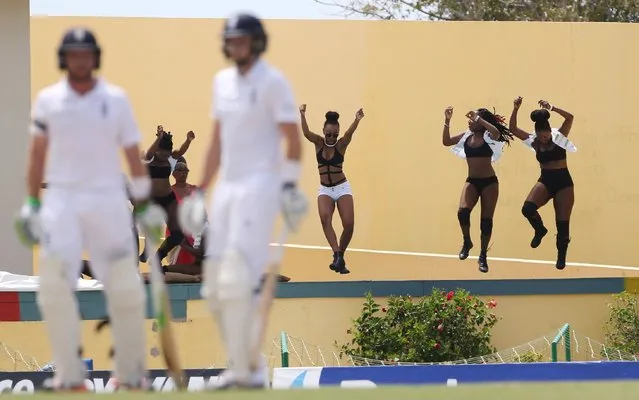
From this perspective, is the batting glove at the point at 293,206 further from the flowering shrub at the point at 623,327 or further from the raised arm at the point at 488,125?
the flowering shrub at the point at 623,327

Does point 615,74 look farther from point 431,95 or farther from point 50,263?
point 50,263

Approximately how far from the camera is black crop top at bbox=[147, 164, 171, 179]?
53.9 feet

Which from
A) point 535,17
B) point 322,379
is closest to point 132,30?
A: point 322,379

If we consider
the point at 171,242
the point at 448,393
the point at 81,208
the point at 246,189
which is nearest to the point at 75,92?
the point at 81,208

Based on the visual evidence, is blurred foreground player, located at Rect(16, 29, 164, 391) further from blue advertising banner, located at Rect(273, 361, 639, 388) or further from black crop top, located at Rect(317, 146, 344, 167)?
black crop top, located at Rect(317, 146, 344, 167)

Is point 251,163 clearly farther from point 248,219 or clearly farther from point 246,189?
point 248,219

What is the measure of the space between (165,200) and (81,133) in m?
8.13

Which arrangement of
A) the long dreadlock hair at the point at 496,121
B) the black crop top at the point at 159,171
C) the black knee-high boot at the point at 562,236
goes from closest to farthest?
the black crop top at the point at 159,171
the black knee-high boot at the point at 562,236
the long dreadlock hair at the point at 496,121

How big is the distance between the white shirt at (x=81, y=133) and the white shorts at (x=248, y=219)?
637mm

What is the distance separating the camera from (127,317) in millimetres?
8305

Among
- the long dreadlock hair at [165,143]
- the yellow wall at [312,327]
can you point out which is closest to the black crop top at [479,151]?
the yellow wall at [312,327]

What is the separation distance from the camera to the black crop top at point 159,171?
53.9 feet

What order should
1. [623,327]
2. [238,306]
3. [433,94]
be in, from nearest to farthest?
[238,306] < [623,327] < [433,94]

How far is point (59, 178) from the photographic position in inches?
319
